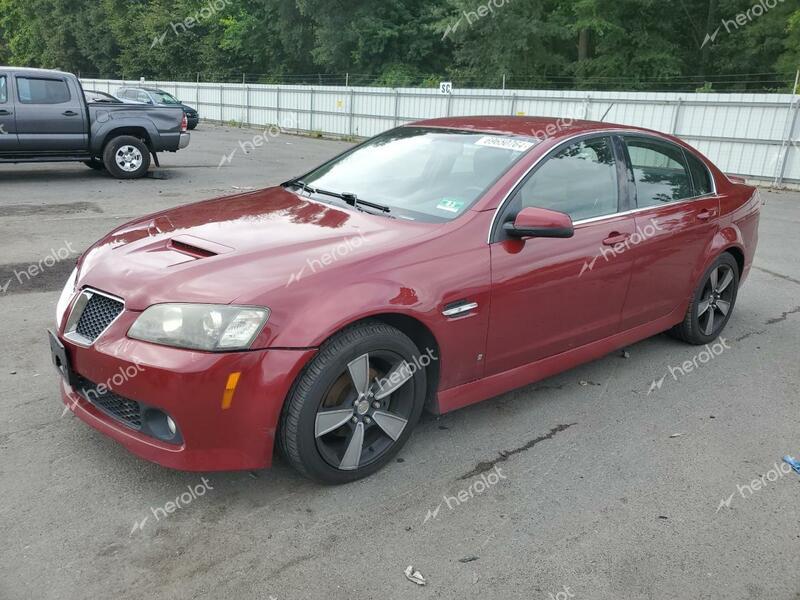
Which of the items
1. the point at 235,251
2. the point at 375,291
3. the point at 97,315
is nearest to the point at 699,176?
the point at 375,291

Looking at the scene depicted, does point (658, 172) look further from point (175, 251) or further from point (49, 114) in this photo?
point (49, 114)

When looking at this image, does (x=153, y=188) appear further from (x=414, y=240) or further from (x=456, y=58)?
(x=456, y=58)

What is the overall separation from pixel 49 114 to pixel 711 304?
10.5m

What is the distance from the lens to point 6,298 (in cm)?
560

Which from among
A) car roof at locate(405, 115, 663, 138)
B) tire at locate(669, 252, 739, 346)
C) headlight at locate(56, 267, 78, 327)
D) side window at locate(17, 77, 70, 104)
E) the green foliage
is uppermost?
the green foliage

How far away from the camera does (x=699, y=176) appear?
194 inches

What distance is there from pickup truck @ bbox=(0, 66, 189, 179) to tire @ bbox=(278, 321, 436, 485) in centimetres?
1032

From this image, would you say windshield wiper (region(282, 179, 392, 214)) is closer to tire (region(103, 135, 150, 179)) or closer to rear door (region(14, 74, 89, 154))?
rear door (region(14, 74, 89, 154))

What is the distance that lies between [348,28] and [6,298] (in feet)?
116

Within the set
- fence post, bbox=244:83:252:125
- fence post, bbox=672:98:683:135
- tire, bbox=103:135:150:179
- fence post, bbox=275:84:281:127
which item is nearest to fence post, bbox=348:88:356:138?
fence post, bbox=275:84:281:127

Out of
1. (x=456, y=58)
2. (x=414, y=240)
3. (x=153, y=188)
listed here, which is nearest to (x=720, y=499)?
(x=414, y=240)

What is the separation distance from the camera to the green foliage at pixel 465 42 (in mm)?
28969

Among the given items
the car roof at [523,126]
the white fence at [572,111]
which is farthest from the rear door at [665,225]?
the white fence at [572,111]

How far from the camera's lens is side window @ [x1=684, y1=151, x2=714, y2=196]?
191 inches
